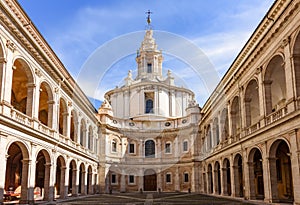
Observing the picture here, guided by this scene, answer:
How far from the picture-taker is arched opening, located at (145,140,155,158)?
161 feet

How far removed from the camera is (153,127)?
5000 centimetres

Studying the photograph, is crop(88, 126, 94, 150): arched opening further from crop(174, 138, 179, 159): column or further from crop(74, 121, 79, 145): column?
crop(174, 138, 179, 159): column

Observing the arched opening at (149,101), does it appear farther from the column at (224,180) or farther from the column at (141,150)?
the column at (224,180)

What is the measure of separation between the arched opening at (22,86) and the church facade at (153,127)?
8 cm

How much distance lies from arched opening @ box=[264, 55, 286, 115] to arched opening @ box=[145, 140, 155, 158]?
80.5 ft

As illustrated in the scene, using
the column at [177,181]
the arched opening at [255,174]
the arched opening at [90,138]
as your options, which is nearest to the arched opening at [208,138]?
the column at [177,181]

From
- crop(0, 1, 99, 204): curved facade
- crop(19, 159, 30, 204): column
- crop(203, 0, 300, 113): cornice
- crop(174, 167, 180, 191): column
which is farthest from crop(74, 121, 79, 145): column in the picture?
crop(174, 167, 180, 191): column

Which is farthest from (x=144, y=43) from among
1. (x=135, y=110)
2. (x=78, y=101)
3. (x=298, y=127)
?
(x=298, y=127)

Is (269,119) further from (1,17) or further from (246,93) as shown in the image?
(1,17)

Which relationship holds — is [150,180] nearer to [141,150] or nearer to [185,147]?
[141,150]

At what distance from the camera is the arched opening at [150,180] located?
48.2 metres

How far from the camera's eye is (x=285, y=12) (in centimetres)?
1752

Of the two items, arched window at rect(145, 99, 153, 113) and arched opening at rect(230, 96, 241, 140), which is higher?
arched window at rect(145, 99, 153, 113)

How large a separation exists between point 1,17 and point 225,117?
22008 millimetres
